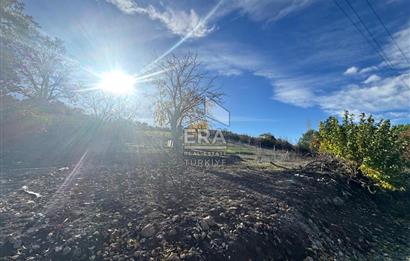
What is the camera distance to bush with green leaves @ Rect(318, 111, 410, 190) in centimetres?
677

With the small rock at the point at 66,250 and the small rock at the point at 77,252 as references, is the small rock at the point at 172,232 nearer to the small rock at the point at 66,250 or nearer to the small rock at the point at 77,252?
the small rock at the point at 77,252

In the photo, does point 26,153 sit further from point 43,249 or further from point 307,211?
point 307,211

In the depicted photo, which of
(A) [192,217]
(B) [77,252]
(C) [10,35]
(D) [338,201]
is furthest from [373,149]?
(C) [10,35]

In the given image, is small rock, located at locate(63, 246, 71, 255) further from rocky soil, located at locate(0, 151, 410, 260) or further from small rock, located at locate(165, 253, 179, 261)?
small rock, located at locate(165, 253, 179, 261)

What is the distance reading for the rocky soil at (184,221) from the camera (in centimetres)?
291

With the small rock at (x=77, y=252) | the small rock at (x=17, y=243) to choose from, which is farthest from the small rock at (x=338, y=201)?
the small rock at (x=17, y=243)

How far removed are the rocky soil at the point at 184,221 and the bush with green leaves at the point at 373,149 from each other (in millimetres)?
1004

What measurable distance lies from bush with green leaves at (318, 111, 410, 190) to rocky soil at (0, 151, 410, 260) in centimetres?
100

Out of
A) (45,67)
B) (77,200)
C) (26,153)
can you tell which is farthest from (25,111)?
(77,200)

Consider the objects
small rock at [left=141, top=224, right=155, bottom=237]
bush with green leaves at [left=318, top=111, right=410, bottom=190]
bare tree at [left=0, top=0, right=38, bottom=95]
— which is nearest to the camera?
small rock at [left=141, top=224, right=155, bottom=237]

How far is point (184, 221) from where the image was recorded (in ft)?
11.6

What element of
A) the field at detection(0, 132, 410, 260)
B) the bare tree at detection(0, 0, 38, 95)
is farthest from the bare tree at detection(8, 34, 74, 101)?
the field at detection(0, 132, 410, 260)

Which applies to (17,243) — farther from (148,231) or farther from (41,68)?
(41,68)

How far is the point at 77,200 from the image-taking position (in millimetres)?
4328
